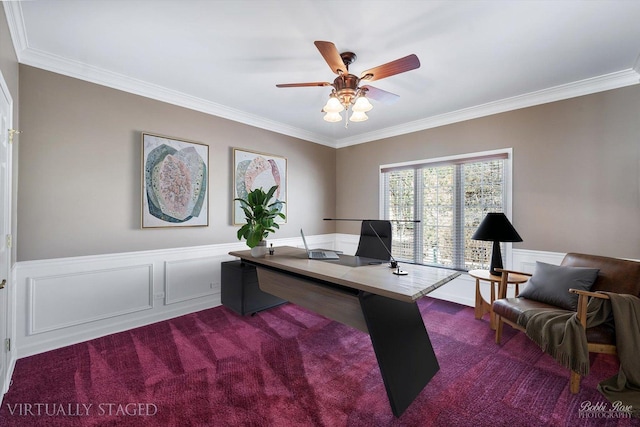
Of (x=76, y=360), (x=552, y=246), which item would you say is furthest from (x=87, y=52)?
(x=552, y=246)

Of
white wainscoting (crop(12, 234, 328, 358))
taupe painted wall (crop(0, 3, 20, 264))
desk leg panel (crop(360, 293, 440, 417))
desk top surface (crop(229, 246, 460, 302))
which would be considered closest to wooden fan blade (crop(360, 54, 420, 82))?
desk top surface (crop(229, 246, 460, 302))

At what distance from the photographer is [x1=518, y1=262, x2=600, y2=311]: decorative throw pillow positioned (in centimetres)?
219

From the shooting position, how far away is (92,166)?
Answer: 2.63 meters

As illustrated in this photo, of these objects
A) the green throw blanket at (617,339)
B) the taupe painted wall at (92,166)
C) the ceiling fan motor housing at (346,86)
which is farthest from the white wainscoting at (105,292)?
the green throw blanket at (617,339)

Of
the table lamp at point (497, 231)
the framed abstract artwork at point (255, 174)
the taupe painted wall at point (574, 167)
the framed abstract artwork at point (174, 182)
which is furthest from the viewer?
the framed abstract artwork at point (255, 174)

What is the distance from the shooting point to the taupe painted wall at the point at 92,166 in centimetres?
235

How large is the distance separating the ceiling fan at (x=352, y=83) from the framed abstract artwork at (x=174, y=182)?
5.48 feet

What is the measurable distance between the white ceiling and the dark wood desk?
179 cm

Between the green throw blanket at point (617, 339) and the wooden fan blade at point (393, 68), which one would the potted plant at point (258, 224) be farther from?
the green throw blanket at point (617, 339)

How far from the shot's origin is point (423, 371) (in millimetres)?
1948

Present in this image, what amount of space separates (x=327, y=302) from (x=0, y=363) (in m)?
2.13

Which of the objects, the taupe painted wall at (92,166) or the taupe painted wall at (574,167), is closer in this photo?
the taupe painted wall at (92,166)

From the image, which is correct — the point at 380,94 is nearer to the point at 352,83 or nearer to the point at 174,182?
the point at 352,83

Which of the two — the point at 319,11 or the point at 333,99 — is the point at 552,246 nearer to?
the point at 333,99
